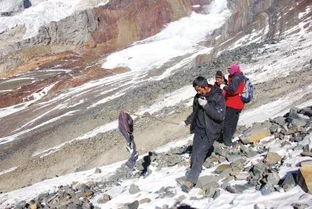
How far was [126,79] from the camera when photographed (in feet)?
154

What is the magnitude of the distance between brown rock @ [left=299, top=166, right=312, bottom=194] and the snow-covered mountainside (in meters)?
0.16

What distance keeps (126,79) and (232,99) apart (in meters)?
37.6

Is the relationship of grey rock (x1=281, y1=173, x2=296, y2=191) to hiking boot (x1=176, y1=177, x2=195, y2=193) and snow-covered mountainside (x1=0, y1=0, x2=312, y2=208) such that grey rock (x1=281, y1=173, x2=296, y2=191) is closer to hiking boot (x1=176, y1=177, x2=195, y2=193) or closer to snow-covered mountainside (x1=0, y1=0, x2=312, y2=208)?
snow-covered mountainside (x1=0, y1=0, x2=312, y2=208)

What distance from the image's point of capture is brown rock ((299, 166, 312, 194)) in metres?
6.90

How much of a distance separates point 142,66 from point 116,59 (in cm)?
561

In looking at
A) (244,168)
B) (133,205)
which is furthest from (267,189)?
(133,205)

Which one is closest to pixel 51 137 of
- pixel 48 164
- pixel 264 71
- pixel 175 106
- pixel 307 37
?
pixel 48 164

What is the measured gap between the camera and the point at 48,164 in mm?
20609

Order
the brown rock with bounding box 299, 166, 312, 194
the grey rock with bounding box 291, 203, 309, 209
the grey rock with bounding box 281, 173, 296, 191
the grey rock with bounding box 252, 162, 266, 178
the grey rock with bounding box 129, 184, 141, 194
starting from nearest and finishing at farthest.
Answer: the grey rock with bounding box 291, 203, 309, 209
the brown rock with bounding box 299, 166, 312, 194
the grey rock with bounding box 281, 173, 296, 191
the grey rock with bounding box 252, 162, 266, 178
the grey rock with bounding box 129, 184, 141, 194

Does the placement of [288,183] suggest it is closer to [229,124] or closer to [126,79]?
[229,124]

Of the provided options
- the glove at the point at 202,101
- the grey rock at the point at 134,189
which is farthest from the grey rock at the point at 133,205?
the glove at the point at 202,101

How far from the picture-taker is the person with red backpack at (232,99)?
30.9 ft

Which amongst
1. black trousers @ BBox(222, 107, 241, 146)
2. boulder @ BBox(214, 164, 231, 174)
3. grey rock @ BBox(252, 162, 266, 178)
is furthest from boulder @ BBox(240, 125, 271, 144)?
grey rock @ BBox(252, 162, 266, 178)

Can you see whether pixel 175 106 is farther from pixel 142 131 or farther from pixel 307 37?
pixel 307 37
